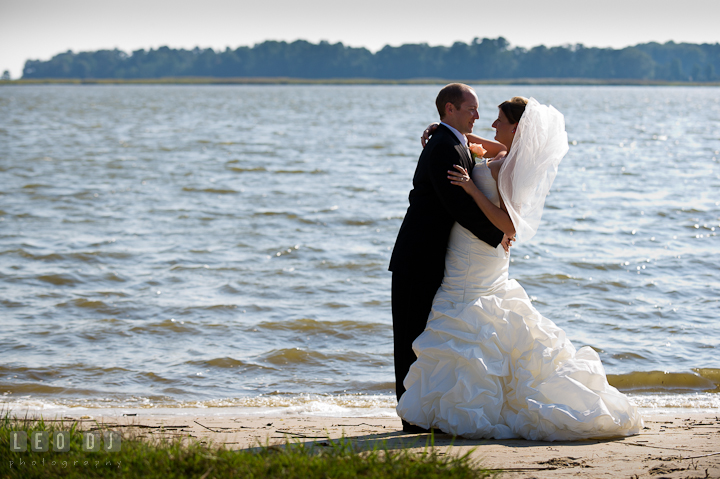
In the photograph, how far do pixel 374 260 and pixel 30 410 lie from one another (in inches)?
269

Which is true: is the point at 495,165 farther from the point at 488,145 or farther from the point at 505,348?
the point at 505,348

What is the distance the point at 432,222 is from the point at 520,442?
161 cm

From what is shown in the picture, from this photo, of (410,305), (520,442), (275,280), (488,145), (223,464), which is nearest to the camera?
(223,464)

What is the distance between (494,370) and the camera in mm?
4793

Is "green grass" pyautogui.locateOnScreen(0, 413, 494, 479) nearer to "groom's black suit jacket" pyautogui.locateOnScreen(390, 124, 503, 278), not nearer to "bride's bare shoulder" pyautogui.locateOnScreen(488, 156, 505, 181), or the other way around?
"groom's black suit jacket" pyautogui.locateOnScreen(390, 124, 503, 278)

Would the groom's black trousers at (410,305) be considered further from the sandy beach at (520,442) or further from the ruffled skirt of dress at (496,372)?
the sandy beach at (520,442)

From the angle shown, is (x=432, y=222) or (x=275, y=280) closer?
(x=432, y=222)

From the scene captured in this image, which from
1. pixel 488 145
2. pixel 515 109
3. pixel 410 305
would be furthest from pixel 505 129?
pixel 410 305

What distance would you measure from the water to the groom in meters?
1.75

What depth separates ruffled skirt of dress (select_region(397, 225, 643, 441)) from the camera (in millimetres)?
4727

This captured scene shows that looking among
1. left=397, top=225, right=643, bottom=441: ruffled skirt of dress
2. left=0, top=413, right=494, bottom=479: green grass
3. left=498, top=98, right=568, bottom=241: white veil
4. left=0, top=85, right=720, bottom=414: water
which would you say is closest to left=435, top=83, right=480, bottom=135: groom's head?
left=498, top=98, right=568, bottom=241: white veil

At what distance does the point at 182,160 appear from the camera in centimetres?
2552

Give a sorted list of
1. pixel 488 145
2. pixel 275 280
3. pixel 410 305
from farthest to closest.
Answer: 1. pixel 275 280
2. pixel 488 145
3. pixel 410 305

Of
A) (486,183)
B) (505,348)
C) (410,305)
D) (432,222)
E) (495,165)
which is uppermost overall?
(495,165)
